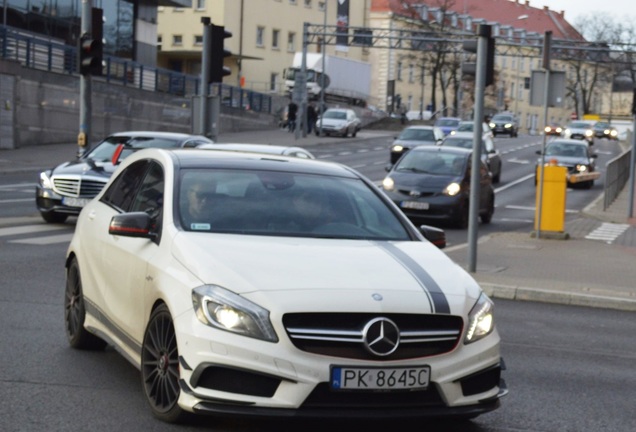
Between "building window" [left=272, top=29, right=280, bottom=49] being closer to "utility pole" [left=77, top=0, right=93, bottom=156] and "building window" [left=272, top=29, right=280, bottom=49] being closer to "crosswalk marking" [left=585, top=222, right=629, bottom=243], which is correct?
"crosswalk marking" [left=585, top=222, right=629, bottom=243]

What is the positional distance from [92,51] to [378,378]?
19.2 meters

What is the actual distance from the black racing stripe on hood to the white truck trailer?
65.2 m

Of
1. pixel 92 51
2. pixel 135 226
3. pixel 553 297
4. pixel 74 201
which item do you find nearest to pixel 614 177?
pixel 92 51

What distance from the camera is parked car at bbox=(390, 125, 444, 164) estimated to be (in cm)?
4753

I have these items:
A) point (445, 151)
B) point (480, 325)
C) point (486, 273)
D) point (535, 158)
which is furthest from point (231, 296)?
point (535, 158)

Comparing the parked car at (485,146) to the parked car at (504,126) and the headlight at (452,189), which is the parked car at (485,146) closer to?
the headlight at (452,189)

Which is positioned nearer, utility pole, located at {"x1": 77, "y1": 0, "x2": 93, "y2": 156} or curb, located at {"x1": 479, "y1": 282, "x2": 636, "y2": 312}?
curb, located at {"x1": 479, "y1": 282, "x2": 636, "y2": 312}

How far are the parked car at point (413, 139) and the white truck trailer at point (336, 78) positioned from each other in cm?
2274

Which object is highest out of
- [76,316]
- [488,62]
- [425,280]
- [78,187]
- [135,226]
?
[488,62]

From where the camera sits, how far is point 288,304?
589cm

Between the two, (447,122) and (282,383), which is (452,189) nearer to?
(282,383)

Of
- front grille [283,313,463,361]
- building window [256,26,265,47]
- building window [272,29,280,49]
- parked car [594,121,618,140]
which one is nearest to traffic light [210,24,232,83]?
front grille [283,313,463,361]

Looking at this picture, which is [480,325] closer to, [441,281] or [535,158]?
[441,281]

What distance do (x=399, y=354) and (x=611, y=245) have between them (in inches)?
640
